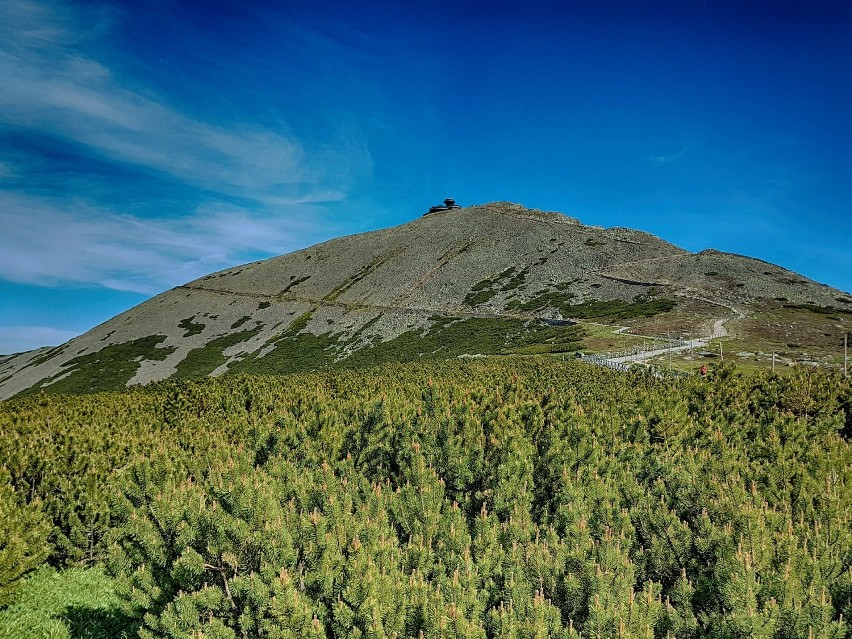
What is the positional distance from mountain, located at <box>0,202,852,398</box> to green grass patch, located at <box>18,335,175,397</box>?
1.40 ft

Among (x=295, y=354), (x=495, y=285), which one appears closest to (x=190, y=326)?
(x=295, y=354)

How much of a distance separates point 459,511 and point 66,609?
28.5ft

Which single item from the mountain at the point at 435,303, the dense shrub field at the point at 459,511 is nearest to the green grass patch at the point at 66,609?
the dense shrub field at the point at 459,511

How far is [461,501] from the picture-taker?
10430 mm

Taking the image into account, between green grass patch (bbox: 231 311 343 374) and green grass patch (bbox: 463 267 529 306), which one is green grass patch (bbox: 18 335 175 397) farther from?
green grass patch (bbox: 463 267 529 306)

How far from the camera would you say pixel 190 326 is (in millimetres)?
110875

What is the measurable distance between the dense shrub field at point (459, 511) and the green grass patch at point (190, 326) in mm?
98217

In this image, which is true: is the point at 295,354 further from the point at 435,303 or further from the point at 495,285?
the point at 495,285

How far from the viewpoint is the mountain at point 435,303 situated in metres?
69.2

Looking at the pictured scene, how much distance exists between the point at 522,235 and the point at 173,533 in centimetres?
12212

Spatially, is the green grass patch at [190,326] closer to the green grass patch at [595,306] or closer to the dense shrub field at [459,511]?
the green grass patch at [595,306]

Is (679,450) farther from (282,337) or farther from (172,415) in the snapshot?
(282,337)

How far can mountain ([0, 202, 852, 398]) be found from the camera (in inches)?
2726

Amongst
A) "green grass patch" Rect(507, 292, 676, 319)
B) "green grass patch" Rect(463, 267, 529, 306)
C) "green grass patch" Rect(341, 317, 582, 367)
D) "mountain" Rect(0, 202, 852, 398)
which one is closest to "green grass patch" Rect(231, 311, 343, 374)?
"mountain" Rect(0, 202, 852, 398)
